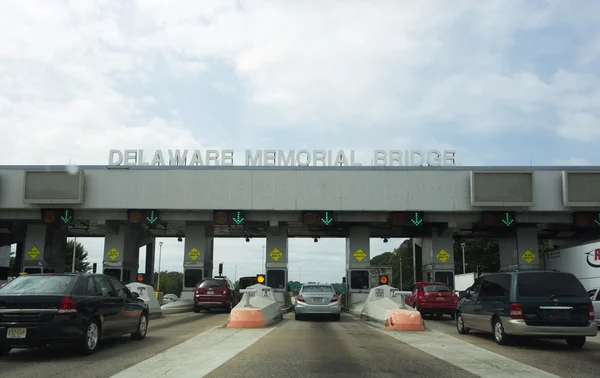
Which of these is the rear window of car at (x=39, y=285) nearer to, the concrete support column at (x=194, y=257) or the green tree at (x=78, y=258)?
the concrete support column at (x=194, y=257)

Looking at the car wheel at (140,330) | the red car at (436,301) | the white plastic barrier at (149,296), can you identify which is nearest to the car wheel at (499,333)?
the car wheel at (140,330)

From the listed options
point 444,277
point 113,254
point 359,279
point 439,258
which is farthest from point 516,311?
point 113,254

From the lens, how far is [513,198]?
30.0 metres

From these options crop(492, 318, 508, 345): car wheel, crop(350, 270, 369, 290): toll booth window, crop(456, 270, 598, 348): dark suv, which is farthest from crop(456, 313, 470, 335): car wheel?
crop(350, 270, 369, 290): toll booth window

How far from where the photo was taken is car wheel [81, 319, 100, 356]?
1024 centimetres

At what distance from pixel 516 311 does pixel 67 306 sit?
9.19 metres

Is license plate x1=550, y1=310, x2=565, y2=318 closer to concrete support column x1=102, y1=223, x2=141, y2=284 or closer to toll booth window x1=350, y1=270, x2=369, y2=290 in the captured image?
toll booth window x1=350, y1=270, x2=369, y2=290

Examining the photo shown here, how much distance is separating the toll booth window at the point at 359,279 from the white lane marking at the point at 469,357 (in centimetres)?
1830

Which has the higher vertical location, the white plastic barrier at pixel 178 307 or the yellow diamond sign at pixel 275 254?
the yellow diamond sign at pixel 275 254

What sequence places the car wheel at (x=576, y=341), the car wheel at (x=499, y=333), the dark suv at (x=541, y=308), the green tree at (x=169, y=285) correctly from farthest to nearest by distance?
the green tree at (x=169, y=285) → the car wheel at (x=499, y=333) → the car wheel at (x=576, y=341) → the dark suv at (x=541, y=308)

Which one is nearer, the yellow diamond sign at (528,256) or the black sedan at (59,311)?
the black sedan at (59,311)

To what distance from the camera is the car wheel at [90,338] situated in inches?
403

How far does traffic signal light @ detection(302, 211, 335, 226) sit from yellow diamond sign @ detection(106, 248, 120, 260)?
38.4ft

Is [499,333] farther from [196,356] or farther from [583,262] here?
[583,262]
